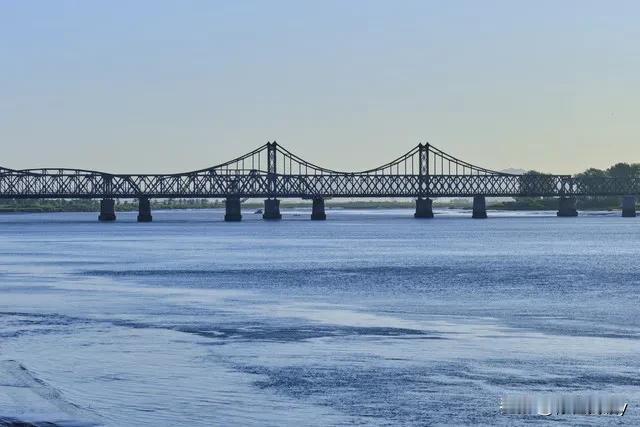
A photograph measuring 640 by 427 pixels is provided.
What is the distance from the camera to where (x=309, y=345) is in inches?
1615

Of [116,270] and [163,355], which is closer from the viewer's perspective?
[163,355]

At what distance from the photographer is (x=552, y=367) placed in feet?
117

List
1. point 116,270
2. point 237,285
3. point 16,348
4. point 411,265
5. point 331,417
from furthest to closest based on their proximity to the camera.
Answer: point 411,265, point 116,270, point 237,285, point 16,348, point 331,417

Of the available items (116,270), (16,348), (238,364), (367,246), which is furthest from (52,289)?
(367,246)

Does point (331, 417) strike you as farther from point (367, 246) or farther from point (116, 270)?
point (367, 246)

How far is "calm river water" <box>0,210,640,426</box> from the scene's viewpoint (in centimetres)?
3025

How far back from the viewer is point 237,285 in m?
72.0

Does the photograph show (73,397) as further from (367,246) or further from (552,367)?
(367,246)

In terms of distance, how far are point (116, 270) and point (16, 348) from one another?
48.3 meters

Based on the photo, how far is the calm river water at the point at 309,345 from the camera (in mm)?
30250

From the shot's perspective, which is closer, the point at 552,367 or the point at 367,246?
the point at 552,367

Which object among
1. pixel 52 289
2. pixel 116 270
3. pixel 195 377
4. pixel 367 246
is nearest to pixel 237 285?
pixel 52 289

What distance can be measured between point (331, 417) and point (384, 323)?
1894 cm

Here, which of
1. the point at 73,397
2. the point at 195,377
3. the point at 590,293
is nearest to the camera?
the point at 73,397
